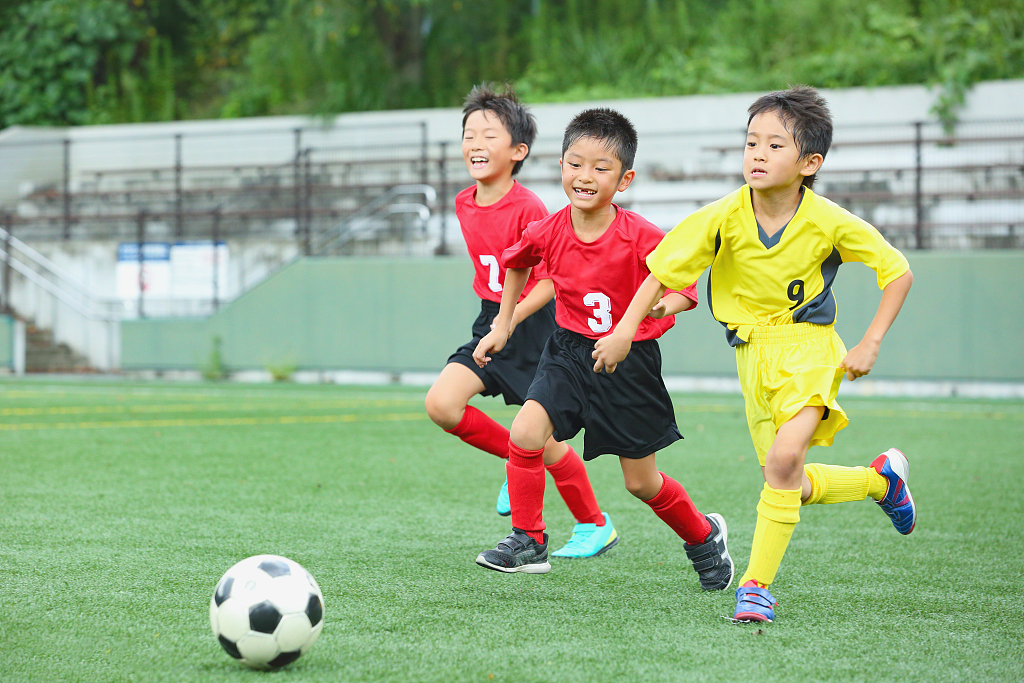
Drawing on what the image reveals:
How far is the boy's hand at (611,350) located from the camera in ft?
11.3

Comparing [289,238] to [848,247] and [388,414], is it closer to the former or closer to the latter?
[388,414]

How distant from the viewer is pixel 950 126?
49.8 feet

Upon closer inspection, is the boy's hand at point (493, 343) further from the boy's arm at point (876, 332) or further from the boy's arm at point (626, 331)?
the boy's arm at point (876, 332)

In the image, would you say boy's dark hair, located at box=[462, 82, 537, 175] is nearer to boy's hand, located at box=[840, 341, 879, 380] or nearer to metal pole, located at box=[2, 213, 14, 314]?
boy's hand, located at box=[840, 341, 879, 380]

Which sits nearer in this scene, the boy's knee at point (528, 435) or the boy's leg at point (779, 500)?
the boy's leg at point (779, 500)

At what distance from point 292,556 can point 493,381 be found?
44.9 inches

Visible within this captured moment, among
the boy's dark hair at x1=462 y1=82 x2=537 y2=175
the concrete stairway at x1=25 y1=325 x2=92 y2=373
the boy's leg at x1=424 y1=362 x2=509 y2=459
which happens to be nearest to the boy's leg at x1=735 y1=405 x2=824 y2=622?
the boy's leg at x1=424 y1=362 x2=509 y2=459

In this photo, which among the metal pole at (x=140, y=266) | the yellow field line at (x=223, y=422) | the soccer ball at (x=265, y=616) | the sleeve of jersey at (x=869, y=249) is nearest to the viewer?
the soccer ball at (x=265, y=616)

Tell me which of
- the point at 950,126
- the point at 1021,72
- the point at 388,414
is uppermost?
the point at 1021,72

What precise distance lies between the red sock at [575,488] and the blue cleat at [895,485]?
1.17 metres

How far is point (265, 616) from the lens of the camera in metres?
2.72

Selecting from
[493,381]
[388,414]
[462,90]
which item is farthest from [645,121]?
[493,381]

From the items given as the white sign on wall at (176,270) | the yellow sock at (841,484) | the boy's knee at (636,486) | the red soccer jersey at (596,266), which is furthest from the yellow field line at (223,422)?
the white sign on wall at (176,270)

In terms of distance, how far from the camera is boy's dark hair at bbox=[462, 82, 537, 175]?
15.1 feet
